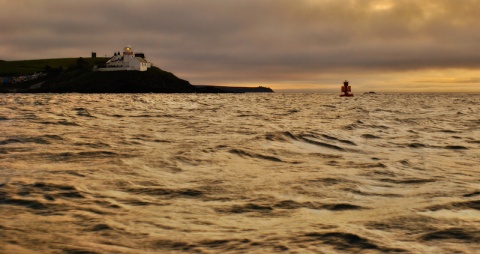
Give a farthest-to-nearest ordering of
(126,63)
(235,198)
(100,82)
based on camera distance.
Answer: (126,63) < (100,82) < (235,198)

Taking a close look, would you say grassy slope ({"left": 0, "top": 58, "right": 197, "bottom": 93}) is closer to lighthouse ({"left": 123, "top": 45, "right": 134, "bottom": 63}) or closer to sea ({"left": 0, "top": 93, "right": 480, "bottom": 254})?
lighthouse ({"left": 123, "top": 45, "right": 134, "bottom": 63})

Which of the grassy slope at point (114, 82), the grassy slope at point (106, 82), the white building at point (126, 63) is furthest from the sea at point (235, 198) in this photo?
the white building at point (126, 63)

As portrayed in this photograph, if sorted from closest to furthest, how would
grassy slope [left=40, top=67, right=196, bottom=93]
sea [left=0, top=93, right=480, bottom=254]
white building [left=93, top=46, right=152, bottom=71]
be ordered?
sea [left=0, top=93, right=480, bottom=254] < grassy slope [left=40, top=67, right=196, bottom=93] < white building [left=93, top=46, right=152, bottom=71]

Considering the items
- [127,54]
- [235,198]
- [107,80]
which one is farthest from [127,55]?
[235,198]

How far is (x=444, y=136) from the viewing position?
18812mm

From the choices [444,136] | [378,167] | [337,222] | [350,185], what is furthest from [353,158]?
[444,136]

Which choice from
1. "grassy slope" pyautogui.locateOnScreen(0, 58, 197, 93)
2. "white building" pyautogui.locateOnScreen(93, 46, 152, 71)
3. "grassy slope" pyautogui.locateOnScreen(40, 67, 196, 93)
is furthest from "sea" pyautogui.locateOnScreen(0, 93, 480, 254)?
"white building" pyautogui.locateOnScreen(93, 46, 152, 71)

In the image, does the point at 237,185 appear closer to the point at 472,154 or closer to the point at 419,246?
the point at 419,246

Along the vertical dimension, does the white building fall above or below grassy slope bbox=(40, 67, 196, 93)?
above

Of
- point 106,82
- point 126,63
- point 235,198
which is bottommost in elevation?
point 235,198

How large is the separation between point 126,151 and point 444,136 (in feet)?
44.4

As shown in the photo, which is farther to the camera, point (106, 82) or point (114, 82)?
point (114, 82)

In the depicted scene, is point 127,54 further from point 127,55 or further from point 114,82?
point 114,82

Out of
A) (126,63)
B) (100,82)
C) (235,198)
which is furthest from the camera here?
(126,63)
